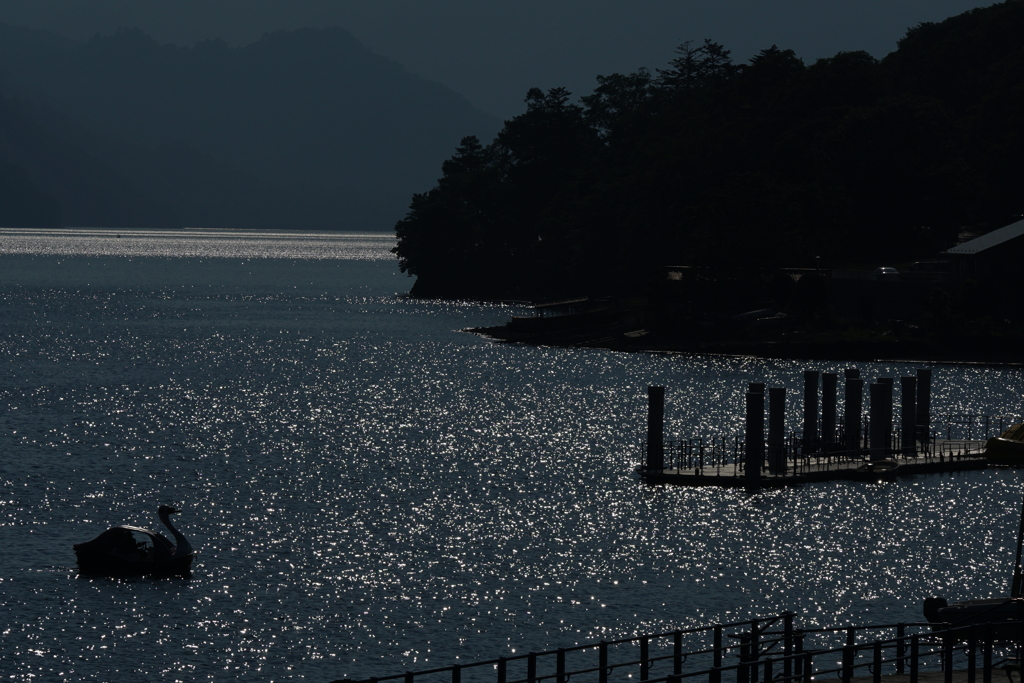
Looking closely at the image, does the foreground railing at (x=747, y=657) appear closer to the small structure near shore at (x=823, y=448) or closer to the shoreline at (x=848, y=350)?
the small structure near shore at (x=823, y=448)

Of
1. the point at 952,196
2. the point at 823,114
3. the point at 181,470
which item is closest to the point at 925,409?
the point at 181,470

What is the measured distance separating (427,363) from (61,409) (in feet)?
155

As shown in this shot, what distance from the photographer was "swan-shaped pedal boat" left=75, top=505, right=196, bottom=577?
180 feet

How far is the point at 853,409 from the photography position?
77.1 m

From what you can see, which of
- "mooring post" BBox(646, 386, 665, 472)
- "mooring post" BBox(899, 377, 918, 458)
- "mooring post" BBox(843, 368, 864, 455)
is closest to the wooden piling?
"mooring post" BBox(899, 377, 918, 458)

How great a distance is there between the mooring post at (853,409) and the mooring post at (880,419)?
3.19 ft

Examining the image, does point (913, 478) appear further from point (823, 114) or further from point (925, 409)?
point (823, 114)

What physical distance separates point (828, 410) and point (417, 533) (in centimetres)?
2737

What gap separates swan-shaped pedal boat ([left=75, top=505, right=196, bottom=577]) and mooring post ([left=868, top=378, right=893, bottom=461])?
37.2 m

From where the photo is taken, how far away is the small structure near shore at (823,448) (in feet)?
233

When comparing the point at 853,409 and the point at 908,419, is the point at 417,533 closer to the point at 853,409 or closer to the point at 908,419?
the point at 853,409

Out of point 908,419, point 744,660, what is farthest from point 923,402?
point 744,660

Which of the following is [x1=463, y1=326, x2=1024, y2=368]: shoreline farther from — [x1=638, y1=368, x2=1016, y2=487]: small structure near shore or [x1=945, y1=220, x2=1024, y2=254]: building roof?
[x1=638, y1=368, x2=1016, y2=487]: small structure near shore

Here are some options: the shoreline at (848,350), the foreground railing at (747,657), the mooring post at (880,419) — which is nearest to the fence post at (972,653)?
the foreground railing at (747,657)
